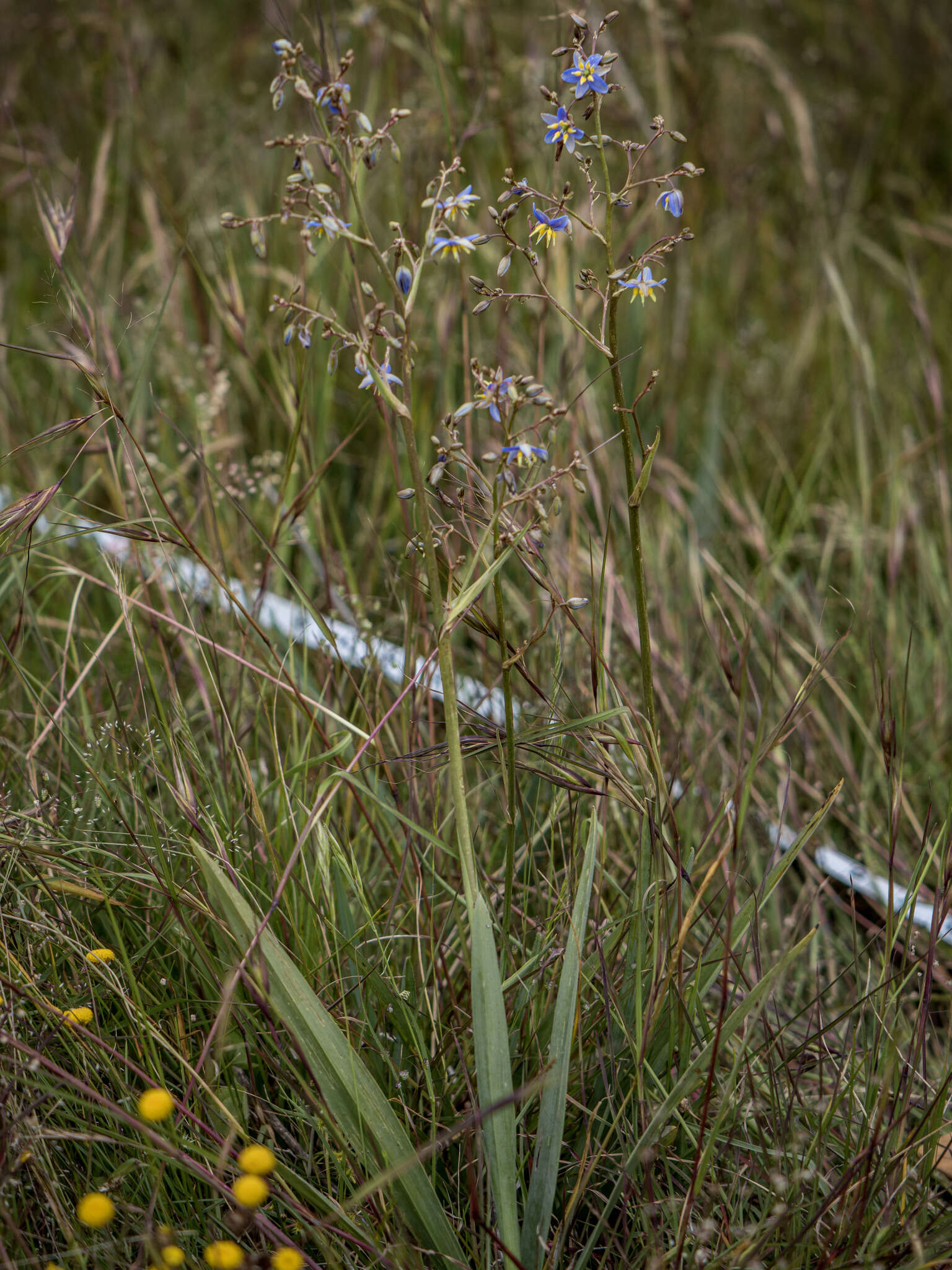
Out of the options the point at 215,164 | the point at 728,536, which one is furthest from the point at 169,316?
the point at 728,536

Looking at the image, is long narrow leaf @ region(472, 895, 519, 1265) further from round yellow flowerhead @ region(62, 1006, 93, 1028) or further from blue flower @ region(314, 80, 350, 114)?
blue flower @ region(314, 80, 350, 114)

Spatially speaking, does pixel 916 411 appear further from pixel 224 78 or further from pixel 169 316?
pixel 224 78

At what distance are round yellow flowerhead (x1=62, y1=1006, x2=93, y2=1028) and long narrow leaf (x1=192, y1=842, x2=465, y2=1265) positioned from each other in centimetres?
18

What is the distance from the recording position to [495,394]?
0.92 metres

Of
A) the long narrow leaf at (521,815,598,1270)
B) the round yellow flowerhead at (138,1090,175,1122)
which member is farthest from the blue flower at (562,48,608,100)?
the round yellow flowerhead at (138,1090,175,1122)

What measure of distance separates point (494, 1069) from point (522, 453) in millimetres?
540

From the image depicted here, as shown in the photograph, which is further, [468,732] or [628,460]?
[468,732]

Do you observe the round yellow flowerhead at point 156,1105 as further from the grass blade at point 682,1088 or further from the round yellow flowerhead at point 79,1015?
the grass blade at point 682,1088

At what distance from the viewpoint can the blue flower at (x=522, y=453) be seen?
2.90 ft

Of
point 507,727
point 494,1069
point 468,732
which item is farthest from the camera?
point 468,732

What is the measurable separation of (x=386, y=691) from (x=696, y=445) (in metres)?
1.39

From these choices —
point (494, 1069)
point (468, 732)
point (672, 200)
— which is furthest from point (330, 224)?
point (494, 1069)

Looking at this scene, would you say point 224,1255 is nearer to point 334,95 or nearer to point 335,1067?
point 335,1067

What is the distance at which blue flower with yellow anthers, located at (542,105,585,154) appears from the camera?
0.91 m
